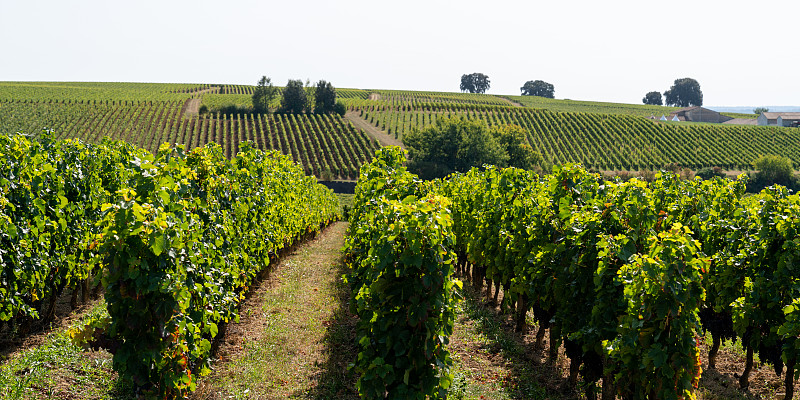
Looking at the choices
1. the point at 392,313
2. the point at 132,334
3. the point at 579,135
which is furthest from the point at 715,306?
the point at 579,135

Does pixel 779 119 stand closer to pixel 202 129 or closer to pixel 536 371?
pixel 202 129

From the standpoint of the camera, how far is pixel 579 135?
3086 inches

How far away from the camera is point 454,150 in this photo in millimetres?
61562

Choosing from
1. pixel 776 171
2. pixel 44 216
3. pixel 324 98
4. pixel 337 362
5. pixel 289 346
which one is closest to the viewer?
pixel 337 362

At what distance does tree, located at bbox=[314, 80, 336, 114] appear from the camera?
291 feet

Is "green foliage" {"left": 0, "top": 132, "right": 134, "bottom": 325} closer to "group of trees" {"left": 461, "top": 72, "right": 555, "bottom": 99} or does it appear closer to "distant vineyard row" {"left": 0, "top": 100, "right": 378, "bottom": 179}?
"distant vineyard row" {"left": 0, "top": 100, "right": 378, "bottom": 179}

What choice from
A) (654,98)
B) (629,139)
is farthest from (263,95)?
(654,98)

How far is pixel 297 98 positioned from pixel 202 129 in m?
20.3

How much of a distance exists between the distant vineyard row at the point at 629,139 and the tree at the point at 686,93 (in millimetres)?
63536

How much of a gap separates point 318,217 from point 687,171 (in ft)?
182

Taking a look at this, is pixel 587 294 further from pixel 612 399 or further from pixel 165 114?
pixel 165 114

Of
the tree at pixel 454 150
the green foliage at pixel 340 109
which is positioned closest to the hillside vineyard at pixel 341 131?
the green foliage at pixel 340 109

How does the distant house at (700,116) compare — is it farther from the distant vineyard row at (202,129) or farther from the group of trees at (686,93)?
the distant vineyard row at (202,129)

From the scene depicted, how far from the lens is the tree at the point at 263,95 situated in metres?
86.5
